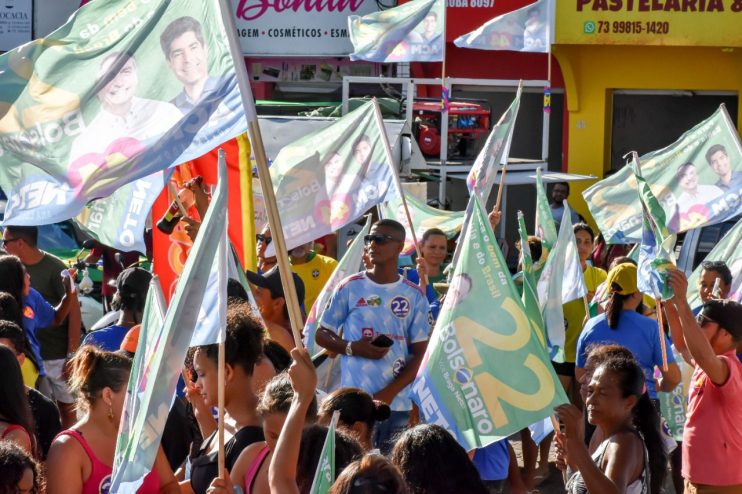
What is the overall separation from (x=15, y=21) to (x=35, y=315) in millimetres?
16508

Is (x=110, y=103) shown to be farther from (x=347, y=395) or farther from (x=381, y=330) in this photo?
(x=381, y=330)

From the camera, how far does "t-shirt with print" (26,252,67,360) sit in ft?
27.7

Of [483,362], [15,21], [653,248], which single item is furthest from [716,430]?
[15,21]

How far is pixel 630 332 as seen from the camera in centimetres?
731

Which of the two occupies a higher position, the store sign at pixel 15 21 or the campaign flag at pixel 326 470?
the store sign at pixel 15 21

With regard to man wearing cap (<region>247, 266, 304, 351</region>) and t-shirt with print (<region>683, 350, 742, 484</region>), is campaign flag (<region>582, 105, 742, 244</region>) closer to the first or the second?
man wearing cap (<region>247, 266, 304, 351</region>)

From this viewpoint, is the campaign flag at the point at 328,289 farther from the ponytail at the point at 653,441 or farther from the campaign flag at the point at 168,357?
the campaign flag at the point at 168,357

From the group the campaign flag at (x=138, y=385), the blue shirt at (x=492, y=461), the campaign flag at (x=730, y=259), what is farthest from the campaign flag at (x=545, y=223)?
the campaign flag at (x=138, y=385)

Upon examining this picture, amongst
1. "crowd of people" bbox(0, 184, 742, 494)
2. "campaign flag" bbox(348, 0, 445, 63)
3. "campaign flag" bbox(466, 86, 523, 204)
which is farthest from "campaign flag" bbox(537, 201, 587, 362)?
"campaign flag" bbox(348, 0, 445, 63)

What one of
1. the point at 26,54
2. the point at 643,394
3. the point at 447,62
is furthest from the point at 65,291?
the point at 447,62

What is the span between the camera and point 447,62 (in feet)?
69.0

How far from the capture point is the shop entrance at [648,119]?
21000 mm

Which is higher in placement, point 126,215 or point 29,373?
point 126,215

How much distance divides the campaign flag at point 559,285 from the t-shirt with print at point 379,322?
1563 millimetres
